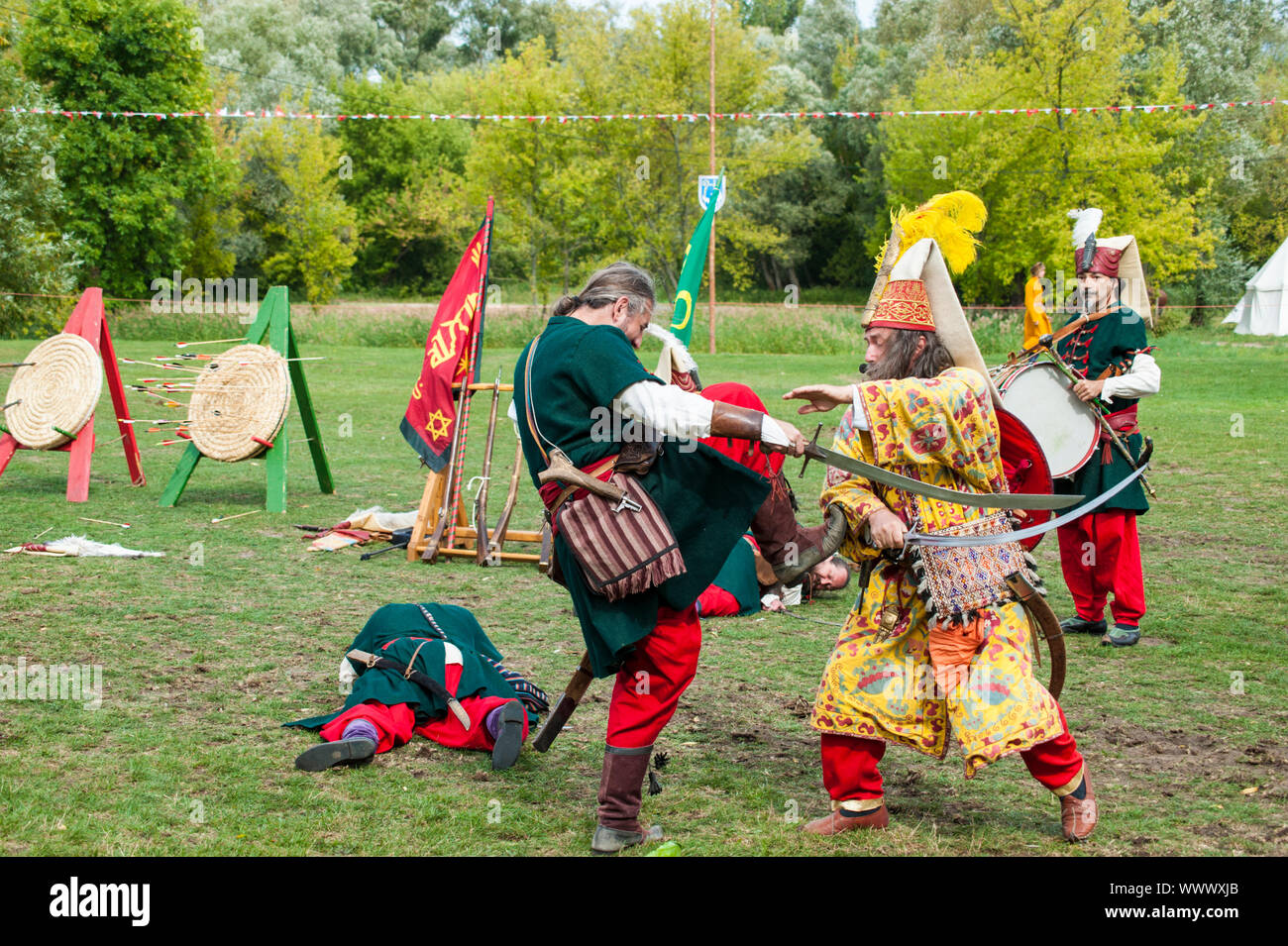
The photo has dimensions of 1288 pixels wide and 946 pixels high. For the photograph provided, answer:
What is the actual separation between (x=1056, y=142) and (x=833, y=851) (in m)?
29.6

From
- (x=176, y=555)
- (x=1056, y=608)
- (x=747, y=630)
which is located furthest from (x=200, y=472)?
(x=1056, y=608)

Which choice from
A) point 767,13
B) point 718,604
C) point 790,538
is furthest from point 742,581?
point 767,13

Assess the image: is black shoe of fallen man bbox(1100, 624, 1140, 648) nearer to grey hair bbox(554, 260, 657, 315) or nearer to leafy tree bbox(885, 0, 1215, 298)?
grey hair bbox(554, 260, 657, 315)

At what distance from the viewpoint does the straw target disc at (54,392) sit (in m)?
9.36

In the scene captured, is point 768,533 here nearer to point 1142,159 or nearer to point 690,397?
point 690,397

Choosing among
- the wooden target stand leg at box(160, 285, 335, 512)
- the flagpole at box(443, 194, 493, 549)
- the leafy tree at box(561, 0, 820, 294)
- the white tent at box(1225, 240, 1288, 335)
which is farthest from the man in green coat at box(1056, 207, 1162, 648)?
the white tent at box(1225, 240, 1288, 335)

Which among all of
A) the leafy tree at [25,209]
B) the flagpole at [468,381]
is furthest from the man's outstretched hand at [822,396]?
the leafy tree at [25,209]

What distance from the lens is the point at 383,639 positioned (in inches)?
179

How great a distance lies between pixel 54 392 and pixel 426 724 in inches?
268

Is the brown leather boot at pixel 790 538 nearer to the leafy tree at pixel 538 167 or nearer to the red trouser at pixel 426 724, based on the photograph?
the red trouser at pixel 426 724

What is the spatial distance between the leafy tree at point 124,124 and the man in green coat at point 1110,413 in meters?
33.4

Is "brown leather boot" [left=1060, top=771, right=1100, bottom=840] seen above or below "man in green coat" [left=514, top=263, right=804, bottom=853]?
below

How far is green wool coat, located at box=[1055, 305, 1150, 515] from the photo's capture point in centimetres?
578

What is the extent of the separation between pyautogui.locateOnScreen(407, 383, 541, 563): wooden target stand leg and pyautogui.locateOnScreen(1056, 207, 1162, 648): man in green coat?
3501 mm
